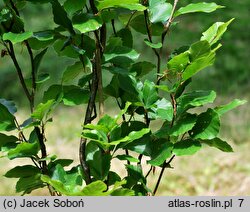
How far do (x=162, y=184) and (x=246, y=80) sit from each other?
1.86 m

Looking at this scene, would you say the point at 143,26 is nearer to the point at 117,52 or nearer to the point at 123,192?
the point at 117,52

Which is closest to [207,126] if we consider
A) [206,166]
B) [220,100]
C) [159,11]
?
[159,11]

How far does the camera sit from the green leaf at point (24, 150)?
112 centimetres

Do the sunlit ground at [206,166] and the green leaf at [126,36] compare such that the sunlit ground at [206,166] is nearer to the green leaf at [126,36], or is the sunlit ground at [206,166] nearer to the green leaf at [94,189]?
the green leaf at [126,36]

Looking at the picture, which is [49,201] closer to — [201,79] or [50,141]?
[50,141]

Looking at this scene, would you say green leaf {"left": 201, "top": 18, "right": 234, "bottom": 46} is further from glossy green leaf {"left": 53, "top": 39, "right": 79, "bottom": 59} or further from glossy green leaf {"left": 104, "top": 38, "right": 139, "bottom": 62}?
glossy green leaf {"left": 53, "top": 39, "right": 79, "bottom": 59}

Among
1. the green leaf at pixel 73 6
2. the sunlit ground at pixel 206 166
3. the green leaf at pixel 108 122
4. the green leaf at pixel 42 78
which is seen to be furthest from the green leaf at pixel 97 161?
the sunlit ground at pixel 206 166

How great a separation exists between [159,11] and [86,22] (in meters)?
0.21

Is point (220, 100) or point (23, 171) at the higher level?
point (23, 171)

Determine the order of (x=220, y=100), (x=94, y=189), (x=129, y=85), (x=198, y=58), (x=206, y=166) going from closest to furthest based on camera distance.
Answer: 1. (x=94, y=189)
2. (x=198, y=58)
3. (x=129, y=85)
4. (x=206, y=166)
5. (x=220, y=100)

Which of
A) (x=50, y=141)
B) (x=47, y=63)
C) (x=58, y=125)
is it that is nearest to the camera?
(x=50, y=141)

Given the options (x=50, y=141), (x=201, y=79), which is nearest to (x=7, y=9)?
(x=50, y=141)

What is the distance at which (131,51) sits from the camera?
120cm

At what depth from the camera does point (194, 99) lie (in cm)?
118
